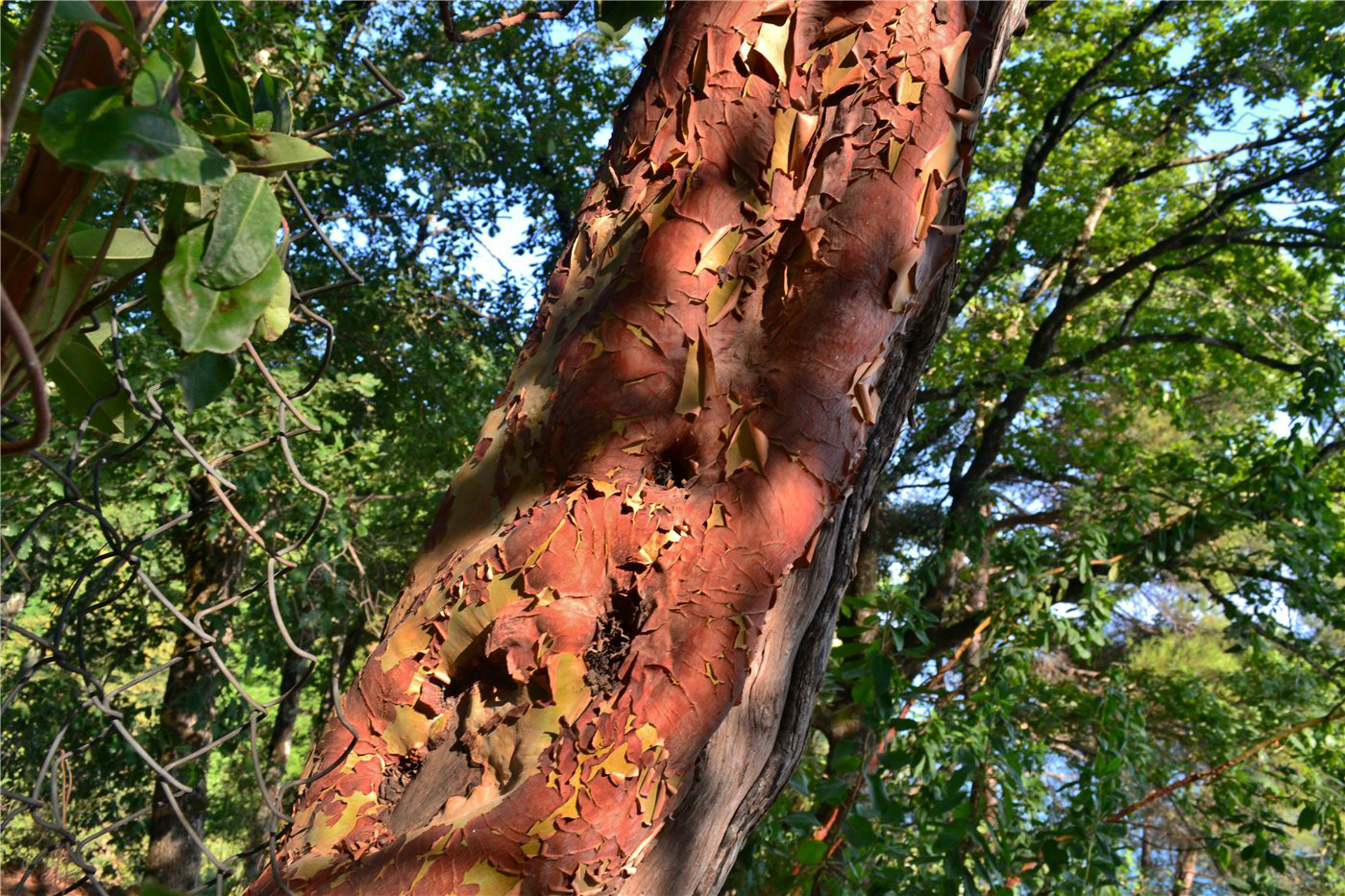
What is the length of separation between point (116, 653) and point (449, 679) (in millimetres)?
5915

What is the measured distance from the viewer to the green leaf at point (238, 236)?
591 millimetres

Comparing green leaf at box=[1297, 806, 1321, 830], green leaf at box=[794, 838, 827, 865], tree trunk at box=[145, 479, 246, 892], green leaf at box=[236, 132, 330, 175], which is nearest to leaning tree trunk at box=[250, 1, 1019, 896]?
green leaf at box=[236, 132, 330, 175]

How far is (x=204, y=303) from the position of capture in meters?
0.61

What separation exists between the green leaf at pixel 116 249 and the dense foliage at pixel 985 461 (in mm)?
125

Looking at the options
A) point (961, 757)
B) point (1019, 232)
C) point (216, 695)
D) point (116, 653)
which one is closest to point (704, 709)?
point (961, 757)

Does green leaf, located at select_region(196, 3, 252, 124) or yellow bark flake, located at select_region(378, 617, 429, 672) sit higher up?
green leaf, located at select_region(196, 3, 252, 124)

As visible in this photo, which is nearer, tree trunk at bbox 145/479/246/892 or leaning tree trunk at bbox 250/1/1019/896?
leaning tree trunk at bbox 250/1/1019/896

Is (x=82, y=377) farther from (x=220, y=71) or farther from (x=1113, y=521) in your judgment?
(x=1113, y=521)

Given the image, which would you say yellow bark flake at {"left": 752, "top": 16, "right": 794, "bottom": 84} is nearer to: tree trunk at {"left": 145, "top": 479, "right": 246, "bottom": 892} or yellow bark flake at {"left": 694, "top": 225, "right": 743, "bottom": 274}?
yellow bark flake at {"left": 694, "top": 225, "right": 743, "bottom": 274}

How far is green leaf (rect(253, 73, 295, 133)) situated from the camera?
75 cm

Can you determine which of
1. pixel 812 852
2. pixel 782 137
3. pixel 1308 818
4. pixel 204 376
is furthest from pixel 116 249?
pixel 1308 818

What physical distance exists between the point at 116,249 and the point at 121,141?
264mm

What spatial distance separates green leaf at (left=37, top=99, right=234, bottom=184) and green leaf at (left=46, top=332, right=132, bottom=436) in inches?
12.2

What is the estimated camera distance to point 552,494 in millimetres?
1010
